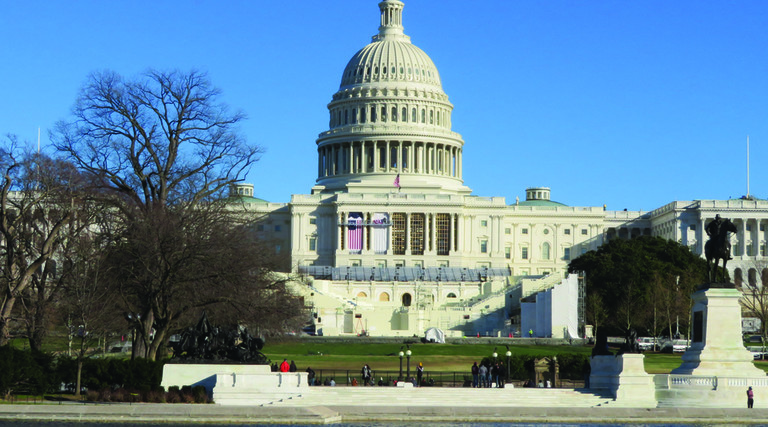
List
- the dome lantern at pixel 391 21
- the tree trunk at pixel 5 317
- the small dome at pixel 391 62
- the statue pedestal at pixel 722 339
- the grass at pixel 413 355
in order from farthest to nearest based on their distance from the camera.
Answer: the dome lantern at pixel 391 21 < the small dome at pixel 391 62 < the grass at pixel 413 355 < the tree trunk at pixel 5 317 < the statue pedestal at pixel 722 339

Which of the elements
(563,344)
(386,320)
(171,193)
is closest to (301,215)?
(386,320)

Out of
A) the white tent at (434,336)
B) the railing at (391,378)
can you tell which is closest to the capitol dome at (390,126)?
the white tent at (434,336)

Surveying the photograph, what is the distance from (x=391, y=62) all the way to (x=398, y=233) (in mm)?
25385

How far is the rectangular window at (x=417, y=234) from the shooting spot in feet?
515

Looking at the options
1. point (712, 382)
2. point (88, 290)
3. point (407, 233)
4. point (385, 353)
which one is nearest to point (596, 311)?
point (385, 353)

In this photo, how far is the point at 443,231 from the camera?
159 metres

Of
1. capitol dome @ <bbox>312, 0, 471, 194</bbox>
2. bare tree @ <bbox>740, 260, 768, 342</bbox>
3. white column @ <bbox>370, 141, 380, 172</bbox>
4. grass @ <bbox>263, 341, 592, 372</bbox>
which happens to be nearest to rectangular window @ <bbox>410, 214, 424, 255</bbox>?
capitol dome @ <bbox>312, 0, 471, 194</bbox>

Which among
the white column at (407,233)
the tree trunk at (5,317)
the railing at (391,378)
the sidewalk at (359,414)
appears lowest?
the sidewalk at (359,414)

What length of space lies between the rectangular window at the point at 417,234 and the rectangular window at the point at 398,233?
1.03 meters

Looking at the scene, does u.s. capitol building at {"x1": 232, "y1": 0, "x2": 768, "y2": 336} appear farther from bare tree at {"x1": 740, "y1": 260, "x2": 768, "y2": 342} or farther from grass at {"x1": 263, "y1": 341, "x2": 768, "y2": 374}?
grass at {"x1": 263, "y1": 341, "x2": 768, "y2": 374}

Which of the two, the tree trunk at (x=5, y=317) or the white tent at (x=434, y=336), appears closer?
the tree trunk at (x=5, y=317)

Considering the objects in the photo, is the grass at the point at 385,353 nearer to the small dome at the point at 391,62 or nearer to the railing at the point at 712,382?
the railing at the point at 712,382

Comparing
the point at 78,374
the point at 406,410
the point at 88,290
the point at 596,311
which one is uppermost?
the point at 596,311

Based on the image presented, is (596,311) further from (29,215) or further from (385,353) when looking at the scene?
(29,215)
